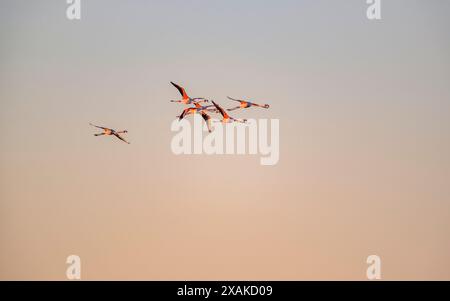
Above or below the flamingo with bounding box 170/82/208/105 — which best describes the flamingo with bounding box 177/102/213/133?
below

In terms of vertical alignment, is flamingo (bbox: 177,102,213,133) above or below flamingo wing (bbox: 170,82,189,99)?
below

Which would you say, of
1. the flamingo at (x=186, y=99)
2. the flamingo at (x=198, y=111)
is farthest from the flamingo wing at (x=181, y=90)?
the flamingo at (x=198, y=111)

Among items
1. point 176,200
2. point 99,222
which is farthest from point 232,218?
point 99,222

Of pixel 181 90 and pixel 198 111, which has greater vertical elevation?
pixel 181 90

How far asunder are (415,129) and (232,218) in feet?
5.30

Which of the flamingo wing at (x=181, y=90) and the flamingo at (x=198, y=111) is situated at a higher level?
the flamingo wing at (x=181, y=90)

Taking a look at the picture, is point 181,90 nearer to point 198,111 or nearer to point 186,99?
point 186,99

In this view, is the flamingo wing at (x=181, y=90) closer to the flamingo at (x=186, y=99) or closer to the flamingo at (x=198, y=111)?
the flamingo at (x=186, y=99)

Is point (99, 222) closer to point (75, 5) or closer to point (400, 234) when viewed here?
point (75, 5)

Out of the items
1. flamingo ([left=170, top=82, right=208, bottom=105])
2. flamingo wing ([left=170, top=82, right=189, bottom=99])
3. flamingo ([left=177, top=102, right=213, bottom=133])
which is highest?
flamingo wing ([left=170, top=82, right=189, bottom=99])

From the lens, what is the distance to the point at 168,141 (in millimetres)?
5781

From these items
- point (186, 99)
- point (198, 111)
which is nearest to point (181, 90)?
point (186, 99)

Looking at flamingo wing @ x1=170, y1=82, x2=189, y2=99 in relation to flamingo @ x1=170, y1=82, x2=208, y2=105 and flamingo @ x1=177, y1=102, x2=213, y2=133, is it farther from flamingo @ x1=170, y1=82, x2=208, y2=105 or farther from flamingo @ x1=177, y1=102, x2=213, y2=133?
flamingo @ x1=177, y1=102, x2=213, y2=133

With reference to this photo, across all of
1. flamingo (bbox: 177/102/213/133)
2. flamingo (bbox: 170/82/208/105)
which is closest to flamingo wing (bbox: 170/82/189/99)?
flamingo (bbox: 170/82/208/105)
